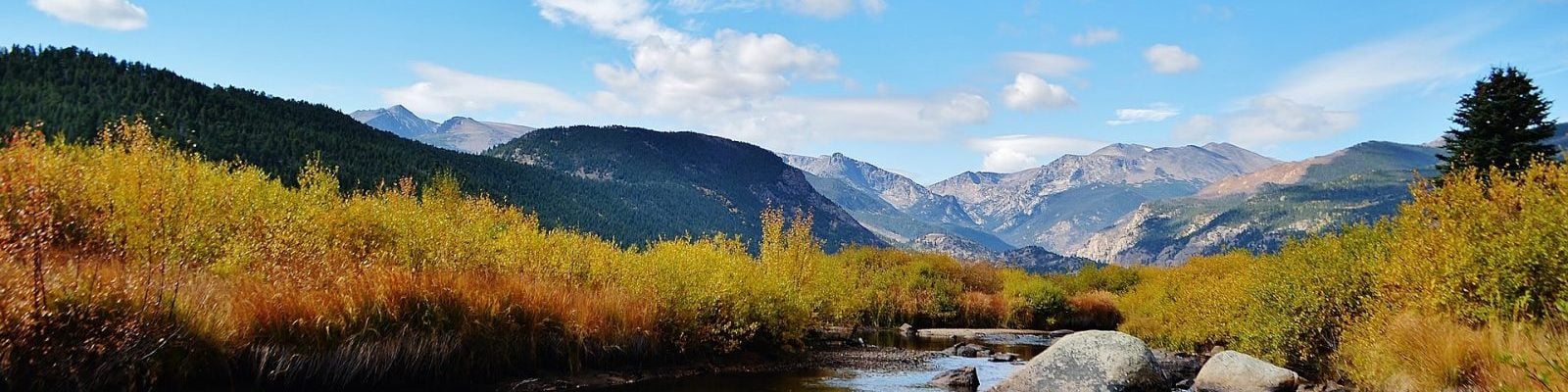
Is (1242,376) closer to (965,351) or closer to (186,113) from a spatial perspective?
(965,351)

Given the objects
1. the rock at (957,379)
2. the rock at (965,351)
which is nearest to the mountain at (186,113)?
the rock at (965,351)

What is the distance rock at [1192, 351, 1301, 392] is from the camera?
24.6 meters

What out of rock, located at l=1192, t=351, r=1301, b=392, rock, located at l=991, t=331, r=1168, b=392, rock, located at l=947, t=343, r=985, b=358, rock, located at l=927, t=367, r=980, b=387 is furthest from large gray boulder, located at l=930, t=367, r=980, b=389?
rock, located at l=947, t=343, r=985, b=358

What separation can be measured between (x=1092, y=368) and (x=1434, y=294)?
28.9 ft

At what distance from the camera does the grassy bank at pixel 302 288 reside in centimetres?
1375

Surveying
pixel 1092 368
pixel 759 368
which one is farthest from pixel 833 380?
pixel 1092 368

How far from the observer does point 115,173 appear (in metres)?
20.4

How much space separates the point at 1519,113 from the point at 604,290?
61989 mm

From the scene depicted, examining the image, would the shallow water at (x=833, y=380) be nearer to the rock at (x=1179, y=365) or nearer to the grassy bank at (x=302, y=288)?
the grassy bank at (x=302, y=288)

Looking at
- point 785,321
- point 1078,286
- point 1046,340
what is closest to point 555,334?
point 785,321

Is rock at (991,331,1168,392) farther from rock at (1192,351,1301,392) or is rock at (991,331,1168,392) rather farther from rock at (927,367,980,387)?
rock at (1192,351,1301,392)

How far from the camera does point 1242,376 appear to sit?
25.8m

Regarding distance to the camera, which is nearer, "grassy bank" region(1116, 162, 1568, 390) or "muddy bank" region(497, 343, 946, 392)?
"grassy bank" region(1116, 162, 1568, 390)

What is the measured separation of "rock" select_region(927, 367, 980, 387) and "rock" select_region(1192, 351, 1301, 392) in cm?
765
